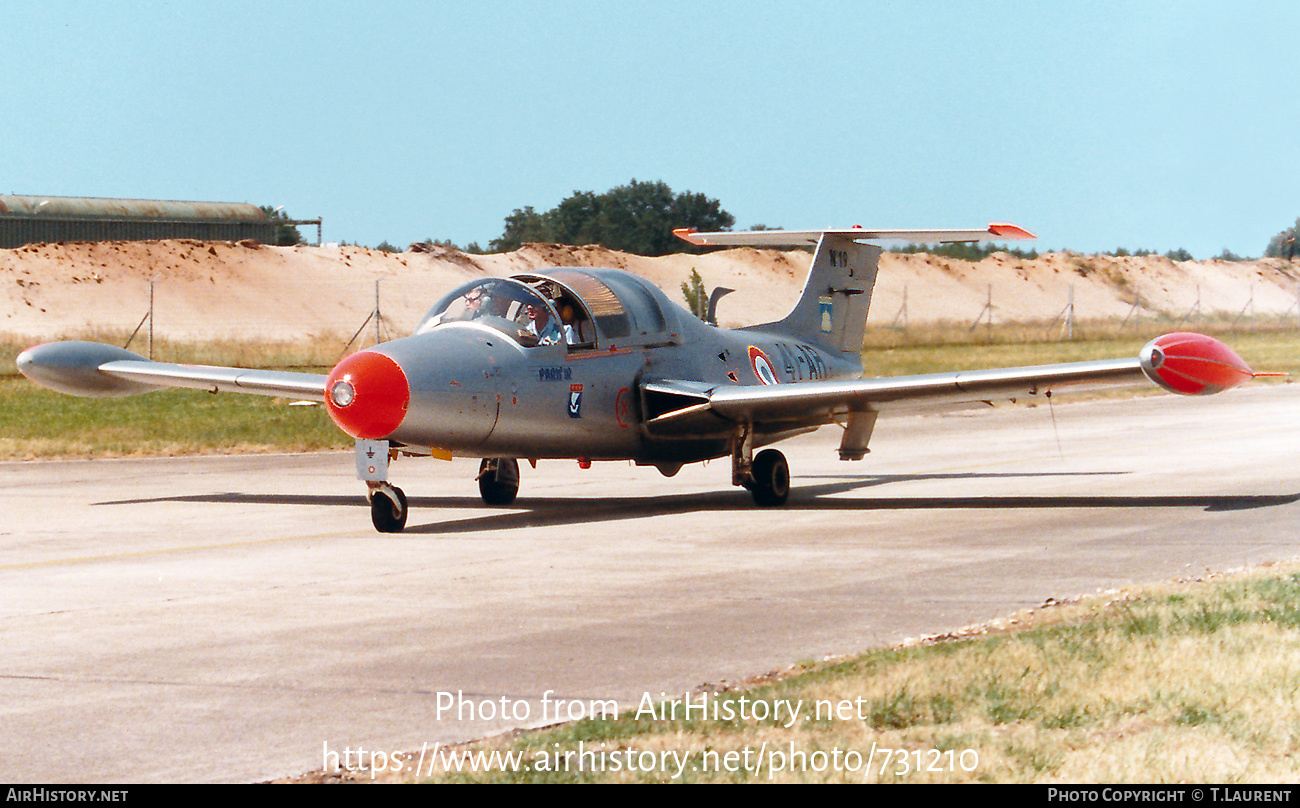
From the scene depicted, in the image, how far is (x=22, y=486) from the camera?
767 inches

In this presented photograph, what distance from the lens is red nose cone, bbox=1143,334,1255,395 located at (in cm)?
1460

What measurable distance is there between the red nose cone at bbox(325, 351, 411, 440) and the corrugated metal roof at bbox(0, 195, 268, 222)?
231 feet

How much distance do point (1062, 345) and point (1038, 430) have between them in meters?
29.7

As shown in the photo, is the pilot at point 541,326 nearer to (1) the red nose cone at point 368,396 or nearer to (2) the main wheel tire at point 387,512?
(1) the red nose cone at point 368,396

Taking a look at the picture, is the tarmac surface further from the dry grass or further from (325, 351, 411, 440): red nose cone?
(325, 351, 411, 440): red nose cone

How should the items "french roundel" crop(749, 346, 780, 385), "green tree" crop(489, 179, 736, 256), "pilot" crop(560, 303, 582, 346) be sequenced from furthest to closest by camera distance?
"green tree" crop(489, 179, 736, 256)
"french roundel" crop(749, 346, 780, 385)
"pilot" crop(560, 303, 582, 346)

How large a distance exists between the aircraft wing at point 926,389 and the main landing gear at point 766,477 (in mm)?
481

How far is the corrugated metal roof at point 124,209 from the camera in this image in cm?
7862

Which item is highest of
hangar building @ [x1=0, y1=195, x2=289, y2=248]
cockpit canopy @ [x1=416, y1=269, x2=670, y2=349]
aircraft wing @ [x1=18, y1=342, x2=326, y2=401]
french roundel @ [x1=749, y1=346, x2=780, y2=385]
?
hangar building @ [x1=0, y1=195, x2=289, y2=248]

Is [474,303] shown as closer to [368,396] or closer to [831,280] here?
[368,396]

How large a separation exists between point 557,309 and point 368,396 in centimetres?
297

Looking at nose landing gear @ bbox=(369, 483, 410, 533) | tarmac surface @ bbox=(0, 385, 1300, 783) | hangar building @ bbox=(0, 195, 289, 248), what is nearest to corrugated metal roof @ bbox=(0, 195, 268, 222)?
hangar building @ bbox=(0, 195, 289, 248)
